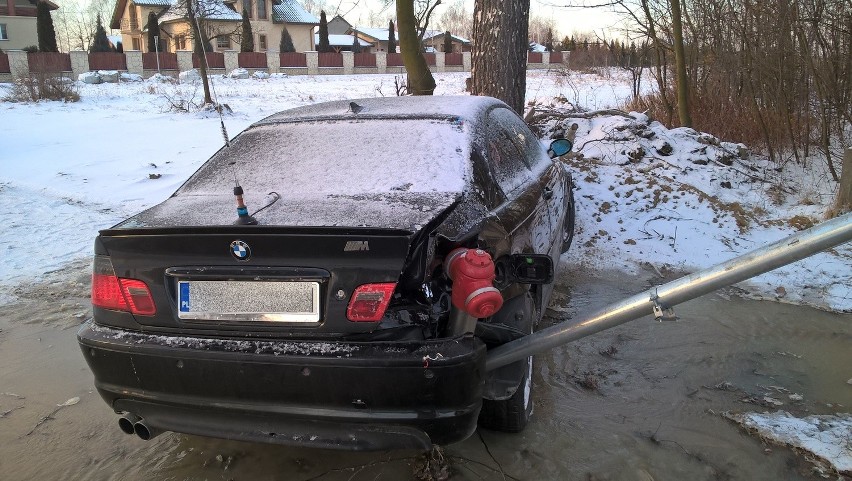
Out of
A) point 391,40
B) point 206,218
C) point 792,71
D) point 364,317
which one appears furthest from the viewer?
point 391,40

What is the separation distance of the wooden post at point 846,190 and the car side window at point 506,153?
11.8ft

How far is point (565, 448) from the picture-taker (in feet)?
9.18

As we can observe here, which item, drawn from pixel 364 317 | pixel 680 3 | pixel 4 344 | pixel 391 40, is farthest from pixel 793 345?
pixel 391 40

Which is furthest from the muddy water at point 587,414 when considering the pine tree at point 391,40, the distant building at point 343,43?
the distant building at point 343,43

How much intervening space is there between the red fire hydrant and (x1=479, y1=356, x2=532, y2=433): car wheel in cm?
71

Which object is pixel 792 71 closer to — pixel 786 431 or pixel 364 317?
pixel 786 431

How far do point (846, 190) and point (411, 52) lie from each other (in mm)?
6110

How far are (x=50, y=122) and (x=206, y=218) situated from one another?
14.5 meters

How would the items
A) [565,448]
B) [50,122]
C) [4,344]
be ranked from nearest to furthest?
[565,448] < [4,344] < [50,122]

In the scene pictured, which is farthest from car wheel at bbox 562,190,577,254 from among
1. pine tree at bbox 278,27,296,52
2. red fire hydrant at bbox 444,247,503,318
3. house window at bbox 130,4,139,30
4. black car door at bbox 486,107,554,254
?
house window at bbox 130,4,139,30

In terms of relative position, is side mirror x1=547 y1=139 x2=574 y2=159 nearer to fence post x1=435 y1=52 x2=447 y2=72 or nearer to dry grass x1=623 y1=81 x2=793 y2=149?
dry grass x1=623 y1=81 x2=793 y2=149

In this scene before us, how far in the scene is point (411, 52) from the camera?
9492 mm

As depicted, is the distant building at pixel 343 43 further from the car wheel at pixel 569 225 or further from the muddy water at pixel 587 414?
the muddy water at pixel 587 414

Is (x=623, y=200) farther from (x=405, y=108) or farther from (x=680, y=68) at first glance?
(x=680, y=68)
